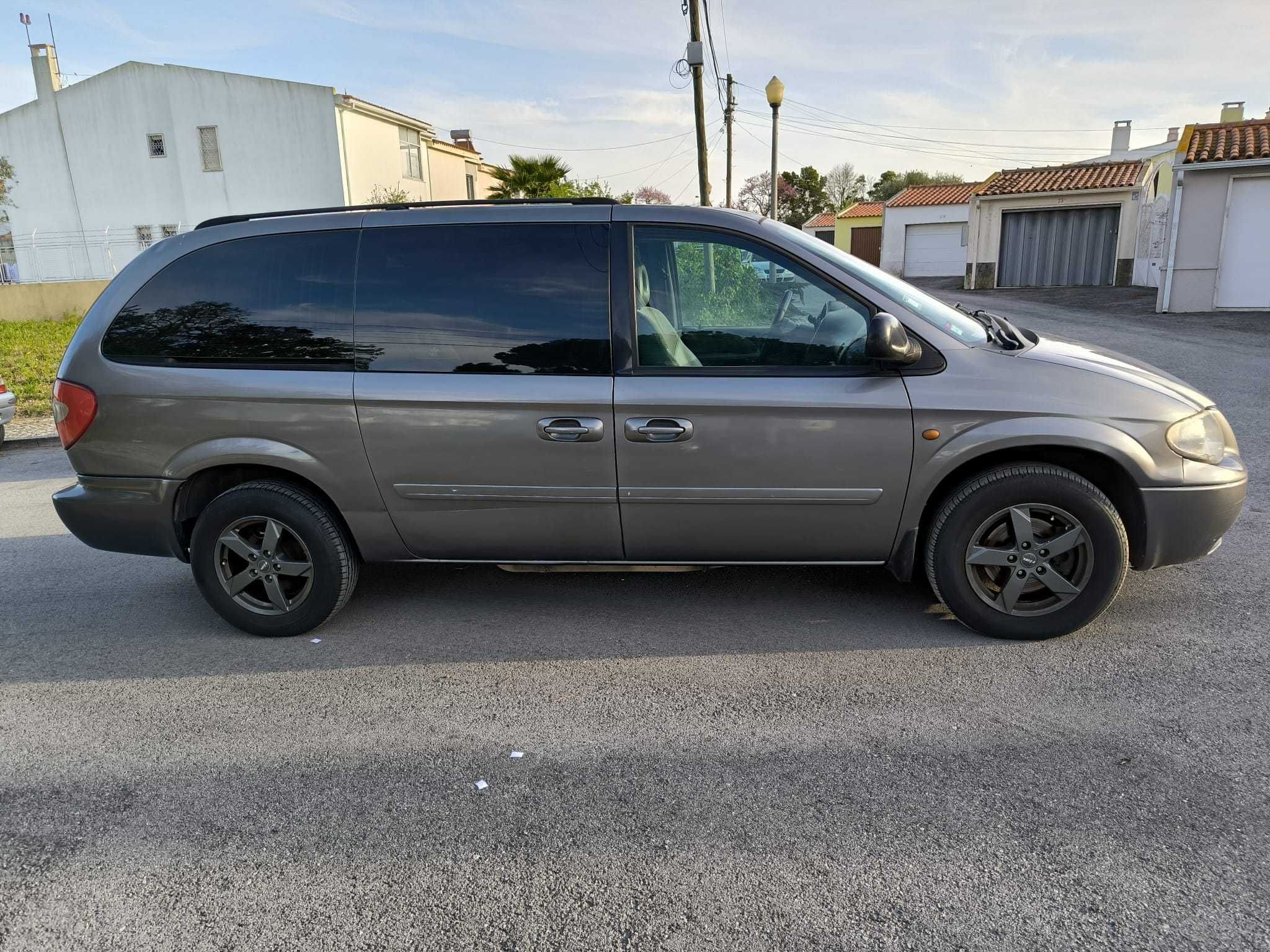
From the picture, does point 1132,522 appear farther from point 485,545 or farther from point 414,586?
point 414,586

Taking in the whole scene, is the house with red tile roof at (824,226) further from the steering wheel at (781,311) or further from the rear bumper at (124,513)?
the rear bumper at (124,513)

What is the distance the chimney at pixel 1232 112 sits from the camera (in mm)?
29562

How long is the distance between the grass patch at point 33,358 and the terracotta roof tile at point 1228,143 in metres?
20.6

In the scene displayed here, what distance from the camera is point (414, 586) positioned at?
15.5 ft

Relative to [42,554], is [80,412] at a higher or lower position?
higher

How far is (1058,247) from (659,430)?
3117 cm

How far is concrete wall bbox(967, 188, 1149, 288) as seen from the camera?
28.6m

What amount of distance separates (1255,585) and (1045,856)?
105 inches

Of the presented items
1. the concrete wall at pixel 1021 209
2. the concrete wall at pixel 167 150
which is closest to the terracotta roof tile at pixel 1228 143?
the concrete wall at pixel 1021 209

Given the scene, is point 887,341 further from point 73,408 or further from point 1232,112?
point 1232,112

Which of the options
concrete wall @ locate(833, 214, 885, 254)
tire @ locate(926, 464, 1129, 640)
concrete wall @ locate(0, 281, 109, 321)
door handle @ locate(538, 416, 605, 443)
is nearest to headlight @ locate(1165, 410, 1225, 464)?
tire @ locate(926, 464, 1129, 640)

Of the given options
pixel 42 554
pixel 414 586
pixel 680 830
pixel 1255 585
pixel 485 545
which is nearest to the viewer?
pixel 680 830


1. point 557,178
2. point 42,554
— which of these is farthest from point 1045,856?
point 557,178

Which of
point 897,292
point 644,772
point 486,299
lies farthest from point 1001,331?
point 644,772
